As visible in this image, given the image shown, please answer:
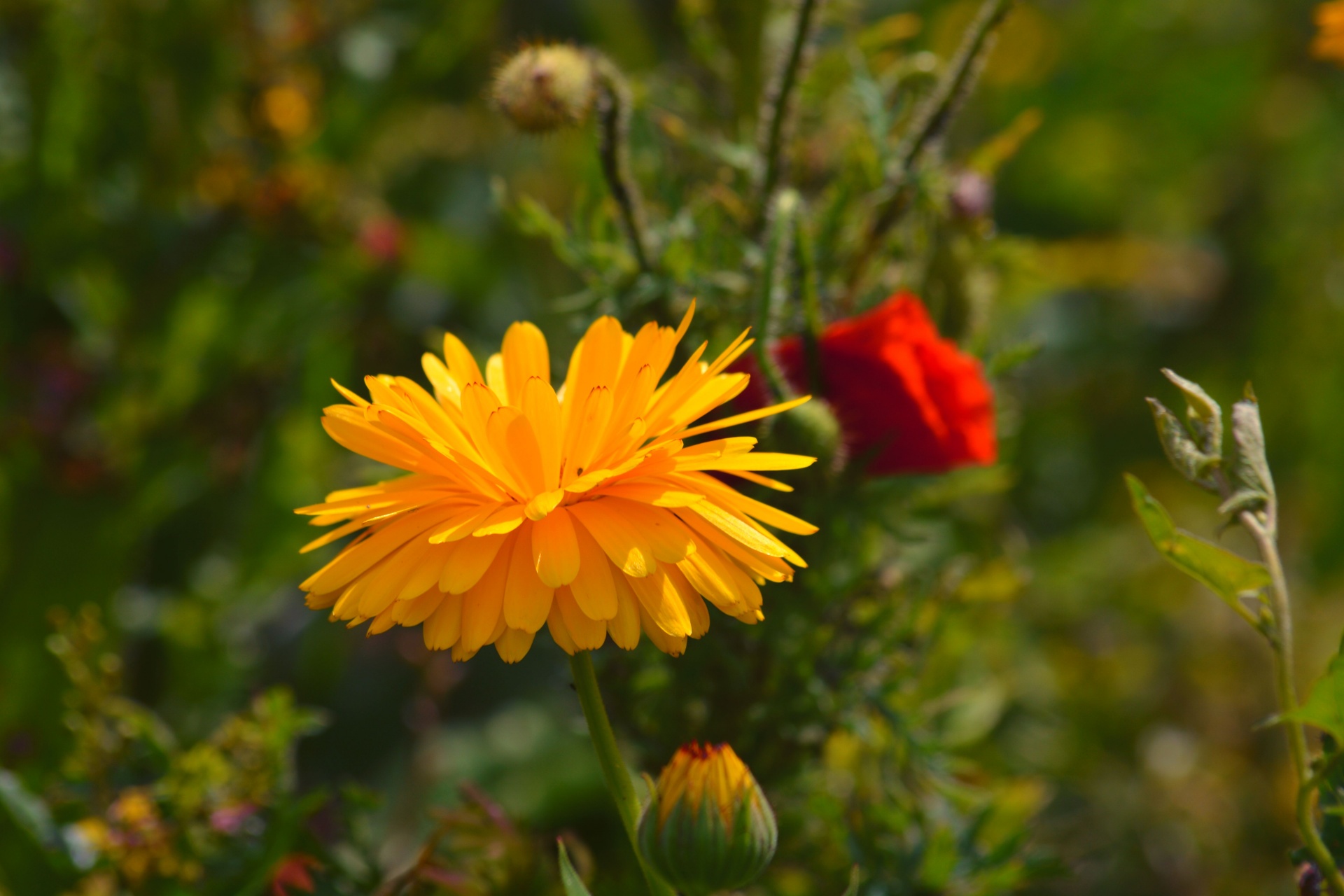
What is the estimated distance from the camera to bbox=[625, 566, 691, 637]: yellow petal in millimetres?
312

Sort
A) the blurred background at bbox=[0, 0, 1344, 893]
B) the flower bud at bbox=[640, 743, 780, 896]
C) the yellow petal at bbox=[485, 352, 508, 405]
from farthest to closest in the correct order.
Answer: the blurred background at bbox=[0, 0, 1344, 893], the yellow petal at bbox=[485, 352, 508, 405], the flower bud at bbox=[640, 743, 780, 896]

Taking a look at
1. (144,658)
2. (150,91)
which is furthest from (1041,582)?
(150,91)

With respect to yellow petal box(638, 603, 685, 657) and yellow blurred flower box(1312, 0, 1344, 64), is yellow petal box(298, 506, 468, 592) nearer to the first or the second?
yellow petal box(638, 603, 685, 657)

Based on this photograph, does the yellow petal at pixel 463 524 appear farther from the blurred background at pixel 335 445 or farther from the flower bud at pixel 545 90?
the blurred background at pixel 335 445

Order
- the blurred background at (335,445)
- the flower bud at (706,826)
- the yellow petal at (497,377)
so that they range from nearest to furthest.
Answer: the flower bud at (706,826) < the yellow petal at (497,377) < the blurred background at (335,445)

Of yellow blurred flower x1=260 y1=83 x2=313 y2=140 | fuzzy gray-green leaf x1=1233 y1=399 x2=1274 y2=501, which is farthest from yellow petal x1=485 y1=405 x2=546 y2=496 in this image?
yellow blurred flower x1=260 y1=83 x2=313 y2=140

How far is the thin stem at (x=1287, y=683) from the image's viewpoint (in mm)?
317

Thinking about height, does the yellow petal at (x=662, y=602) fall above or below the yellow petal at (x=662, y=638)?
above

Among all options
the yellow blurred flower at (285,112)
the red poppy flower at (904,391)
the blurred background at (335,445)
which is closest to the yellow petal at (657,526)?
the red poppy flower at (904,391)

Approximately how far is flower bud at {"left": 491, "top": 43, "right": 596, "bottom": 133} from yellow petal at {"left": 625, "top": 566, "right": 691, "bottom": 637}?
0.19 m

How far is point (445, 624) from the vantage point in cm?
32

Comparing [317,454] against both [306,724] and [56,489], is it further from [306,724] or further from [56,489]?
[306,724]

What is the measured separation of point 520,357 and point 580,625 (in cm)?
12

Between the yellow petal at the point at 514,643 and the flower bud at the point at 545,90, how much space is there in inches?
8.3
